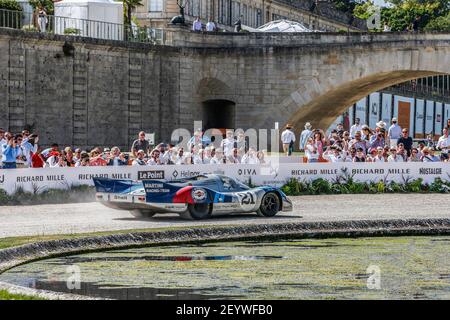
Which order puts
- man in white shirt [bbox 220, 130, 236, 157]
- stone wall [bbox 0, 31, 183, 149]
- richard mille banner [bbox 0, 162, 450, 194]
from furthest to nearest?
stone wall [bbox 0, 31, 183, 149] < man in white shirt [bbox 220, 130, 236, 157] < richard mille banner [bbox 0, 162, 450, 194]

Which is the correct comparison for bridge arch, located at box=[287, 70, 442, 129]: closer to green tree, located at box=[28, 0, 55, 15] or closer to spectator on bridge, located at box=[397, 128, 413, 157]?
green tree, located at box=[28, 0, 55, 15]

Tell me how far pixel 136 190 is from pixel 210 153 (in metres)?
9.16

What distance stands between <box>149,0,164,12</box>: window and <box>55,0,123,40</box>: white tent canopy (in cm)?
1542

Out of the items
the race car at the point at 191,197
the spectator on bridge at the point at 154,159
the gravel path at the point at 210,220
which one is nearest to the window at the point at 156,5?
the gravel path at the point at 210,220

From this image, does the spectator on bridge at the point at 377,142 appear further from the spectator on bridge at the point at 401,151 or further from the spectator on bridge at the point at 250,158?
the spectator on bridge at the point at 250,158

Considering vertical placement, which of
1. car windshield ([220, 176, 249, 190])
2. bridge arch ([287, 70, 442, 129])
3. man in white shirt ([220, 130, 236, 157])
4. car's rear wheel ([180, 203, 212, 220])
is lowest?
car's rear wheel ([180, 203, 212, 220])

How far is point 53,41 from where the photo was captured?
170 feet

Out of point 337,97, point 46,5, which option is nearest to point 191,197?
point 46,5

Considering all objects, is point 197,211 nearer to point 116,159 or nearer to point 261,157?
point 116,159

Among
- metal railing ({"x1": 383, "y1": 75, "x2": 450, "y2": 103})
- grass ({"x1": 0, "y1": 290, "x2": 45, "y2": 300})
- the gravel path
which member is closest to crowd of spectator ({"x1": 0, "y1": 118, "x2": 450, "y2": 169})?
the gravel path

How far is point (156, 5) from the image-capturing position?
71.4 meters

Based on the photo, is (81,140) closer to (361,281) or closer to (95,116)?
(95,116)

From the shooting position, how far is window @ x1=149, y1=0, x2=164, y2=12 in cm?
7119

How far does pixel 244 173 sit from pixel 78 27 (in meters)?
20.6
